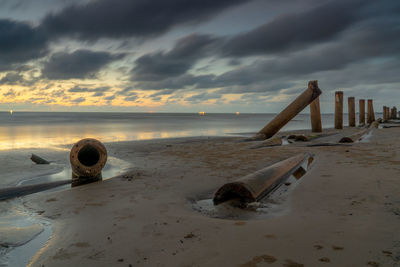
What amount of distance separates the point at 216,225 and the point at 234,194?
3.24 ft

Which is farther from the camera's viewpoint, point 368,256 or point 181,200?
point 181,200

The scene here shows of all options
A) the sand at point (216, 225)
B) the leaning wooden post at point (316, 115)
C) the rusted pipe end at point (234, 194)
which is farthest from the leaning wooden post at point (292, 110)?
the rusted pipe end at point (234, 194)

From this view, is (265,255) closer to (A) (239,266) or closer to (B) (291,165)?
(A) (239,266)

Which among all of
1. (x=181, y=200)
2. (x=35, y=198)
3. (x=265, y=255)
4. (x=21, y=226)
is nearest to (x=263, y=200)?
(x=181, y=200)

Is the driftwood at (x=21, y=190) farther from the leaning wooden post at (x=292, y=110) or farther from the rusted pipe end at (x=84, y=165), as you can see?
the leaning wooden post at (x=292, y=110)

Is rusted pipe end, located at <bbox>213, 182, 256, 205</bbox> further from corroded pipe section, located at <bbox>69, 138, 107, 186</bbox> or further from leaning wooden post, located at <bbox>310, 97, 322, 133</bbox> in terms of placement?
leaning wooden post, located at <bbox>310, 97, 322, 133</bbox>

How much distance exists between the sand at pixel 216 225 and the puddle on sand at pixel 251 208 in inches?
2.3

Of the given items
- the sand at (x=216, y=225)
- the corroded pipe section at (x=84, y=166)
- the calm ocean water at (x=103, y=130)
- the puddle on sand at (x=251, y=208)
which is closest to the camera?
the sand at (x=216, y=225)

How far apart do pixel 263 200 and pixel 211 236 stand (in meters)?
1.44

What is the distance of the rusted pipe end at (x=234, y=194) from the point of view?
376cm

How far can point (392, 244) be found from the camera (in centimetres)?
237

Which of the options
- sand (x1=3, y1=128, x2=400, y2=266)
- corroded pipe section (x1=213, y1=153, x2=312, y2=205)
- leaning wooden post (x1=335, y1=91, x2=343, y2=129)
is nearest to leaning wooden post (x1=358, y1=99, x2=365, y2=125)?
leaning wooden post (x1=335, y1=91, x2=343, y2=129)

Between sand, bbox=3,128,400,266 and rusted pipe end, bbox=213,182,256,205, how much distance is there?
424 mm

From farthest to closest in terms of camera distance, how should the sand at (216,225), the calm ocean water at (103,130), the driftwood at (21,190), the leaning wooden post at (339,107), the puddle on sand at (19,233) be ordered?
the leaning wooden post at (339,107) < the calm ocean water at (103,130) < the driftwood at (21,190) < the puddle on sand at (19,233) < the sand at (216,225)
